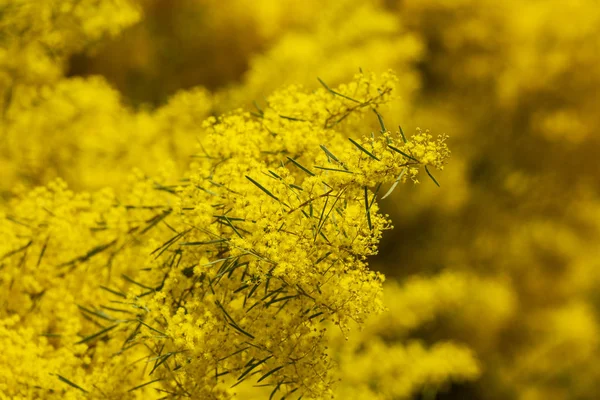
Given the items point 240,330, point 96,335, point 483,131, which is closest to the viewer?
point 240,330

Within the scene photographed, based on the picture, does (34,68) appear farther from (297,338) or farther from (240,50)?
(297,338)

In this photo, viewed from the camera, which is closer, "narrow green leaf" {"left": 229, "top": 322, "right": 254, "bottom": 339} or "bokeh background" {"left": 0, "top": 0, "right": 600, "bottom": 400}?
"narrow green leaf" {"left": 229, "top": 322, "right": 254, "bottom": 339}

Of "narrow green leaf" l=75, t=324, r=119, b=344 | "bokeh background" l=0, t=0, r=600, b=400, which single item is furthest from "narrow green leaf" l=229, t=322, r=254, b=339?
"bokeh background" l=0, t=0, r=600, b=400

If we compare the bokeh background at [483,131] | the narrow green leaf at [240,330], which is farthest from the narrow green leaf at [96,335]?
the bokeh background at [483,131]

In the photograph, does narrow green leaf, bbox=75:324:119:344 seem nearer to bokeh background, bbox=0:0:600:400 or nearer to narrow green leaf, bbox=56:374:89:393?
narrow green leaf, bbox=56:374:89:393

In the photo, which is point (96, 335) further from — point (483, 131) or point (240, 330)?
point (483, 131)

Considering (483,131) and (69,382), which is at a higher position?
(483,131)

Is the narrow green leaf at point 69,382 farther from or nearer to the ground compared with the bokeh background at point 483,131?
nearer to the ground

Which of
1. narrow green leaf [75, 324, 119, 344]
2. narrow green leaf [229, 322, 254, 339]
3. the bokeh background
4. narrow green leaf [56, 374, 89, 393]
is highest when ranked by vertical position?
the bokeh background

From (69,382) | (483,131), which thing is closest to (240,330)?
(69,382)

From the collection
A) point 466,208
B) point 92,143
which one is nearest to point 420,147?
point 92,143

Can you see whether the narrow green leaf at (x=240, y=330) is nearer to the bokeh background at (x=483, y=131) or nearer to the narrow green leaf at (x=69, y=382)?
Answer: the narrow green leaf at (x=69, y=382)

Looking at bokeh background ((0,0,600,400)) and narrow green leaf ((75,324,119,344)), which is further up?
bokeh background ((0,0,600,400))
